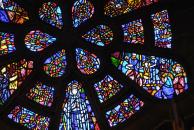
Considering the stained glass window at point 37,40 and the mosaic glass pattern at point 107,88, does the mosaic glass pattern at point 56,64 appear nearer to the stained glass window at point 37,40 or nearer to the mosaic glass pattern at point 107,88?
the stained glass window at point 37,40

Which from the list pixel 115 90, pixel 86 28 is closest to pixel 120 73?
pixel 115 90

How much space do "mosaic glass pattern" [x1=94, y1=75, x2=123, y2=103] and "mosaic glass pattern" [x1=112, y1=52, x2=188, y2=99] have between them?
303 millimetres

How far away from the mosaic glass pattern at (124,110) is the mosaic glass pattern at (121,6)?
1985 mm

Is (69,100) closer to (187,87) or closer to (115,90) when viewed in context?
(115,90)

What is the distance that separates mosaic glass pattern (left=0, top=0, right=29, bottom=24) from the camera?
1548 centimetres

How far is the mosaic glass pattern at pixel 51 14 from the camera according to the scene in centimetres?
1557

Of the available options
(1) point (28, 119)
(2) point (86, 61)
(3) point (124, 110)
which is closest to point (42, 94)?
Result: (1) point (28, 119)

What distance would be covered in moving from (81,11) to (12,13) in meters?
1.44

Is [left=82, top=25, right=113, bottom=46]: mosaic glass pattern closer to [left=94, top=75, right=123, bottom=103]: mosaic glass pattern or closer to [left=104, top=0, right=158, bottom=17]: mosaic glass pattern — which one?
[left=104, top=0, right=158, bottom=17]: mosaic glass pattern

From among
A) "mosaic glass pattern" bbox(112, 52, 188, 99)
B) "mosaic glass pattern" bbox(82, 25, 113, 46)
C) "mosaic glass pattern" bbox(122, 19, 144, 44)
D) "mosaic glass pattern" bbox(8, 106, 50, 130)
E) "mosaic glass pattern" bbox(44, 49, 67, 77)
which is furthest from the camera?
"mosaic glass pattern" bbox(82, 25, 113, 46)

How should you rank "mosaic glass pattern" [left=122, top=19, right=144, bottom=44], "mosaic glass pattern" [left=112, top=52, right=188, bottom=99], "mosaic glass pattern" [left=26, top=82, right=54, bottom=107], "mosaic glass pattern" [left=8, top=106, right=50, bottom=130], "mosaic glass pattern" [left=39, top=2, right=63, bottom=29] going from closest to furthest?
"mosaic glass pattern" [left=8, top=106, right=50, bottom=130] → "mosaic glass pattern" [left=112, top=52, right=188, bottom=99] → "mosaic glass pattern" [left=26, top=82, right=54, bottom=107] → "mosaic glass pattern" [left=122, top=19, right=144, bottom=44] → "mosaic glass pattern" [left=39, top=2, right=63, bottom=29]

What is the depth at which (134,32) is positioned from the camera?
50.6 feet

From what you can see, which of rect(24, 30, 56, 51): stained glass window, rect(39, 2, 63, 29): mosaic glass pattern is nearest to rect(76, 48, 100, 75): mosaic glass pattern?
rect(24, 30, 56, 51): stained glass window

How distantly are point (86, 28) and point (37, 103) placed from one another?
1.99 metres
